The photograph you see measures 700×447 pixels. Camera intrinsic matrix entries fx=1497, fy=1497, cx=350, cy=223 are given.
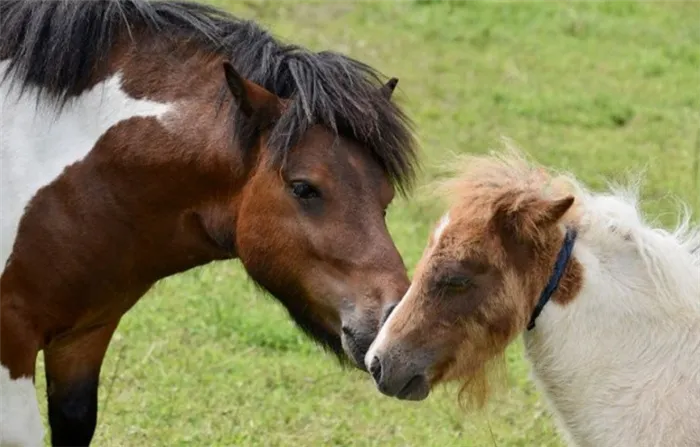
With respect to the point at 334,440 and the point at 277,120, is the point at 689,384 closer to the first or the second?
the point at 277,120

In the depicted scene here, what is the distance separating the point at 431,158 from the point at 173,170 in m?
5.56

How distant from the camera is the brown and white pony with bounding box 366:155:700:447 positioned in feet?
15.1

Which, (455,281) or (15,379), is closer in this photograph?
(455,281)

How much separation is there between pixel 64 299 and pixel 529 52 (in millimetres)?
8287

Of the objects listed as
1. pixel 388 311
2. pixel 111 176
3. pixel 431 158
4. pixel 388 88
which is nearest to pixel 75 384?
pixel 111 176

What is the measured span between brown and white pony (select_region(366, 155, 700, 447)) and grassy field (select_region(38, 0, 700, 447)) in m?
0.81

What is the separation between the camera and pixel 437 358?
464 cm

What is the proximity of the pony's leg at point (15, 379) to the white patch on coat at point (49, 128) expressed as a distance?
423mm

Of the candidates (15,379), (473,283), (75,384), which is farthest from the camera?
(75,384)

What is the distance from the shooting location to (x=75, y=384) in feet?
17.8

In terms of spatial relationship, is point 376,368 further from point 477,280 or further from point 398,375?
point 477,280

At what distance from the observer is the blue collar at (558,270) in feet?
15.3

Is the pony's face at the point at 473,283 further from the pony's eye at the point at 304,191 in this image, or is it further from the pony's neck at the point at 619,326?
the pony's eye at the point at 304,191

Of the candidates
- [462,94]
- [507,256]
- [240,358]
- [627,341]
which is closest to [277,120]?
[507,256]
